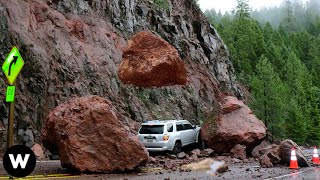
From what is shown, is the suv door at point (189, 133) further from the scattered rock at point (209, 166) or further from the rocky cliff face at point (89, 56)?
the rocky cliff face at point (89, 56)

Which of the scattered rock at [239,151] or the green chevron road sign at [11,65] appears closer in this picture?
the green chevron road sign at [11,65]

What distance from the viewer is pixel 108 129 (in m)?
11.9

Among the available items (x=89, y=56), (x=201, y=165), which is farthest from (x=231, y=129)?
(x=89, y=56)

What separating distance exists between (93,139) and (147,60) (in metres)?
17.4

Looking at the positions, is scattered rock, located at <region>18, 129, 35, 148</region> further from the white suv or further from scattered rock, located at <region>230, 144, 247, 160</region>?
scattered rock, located at <region>230, 144, 247, 160</region>

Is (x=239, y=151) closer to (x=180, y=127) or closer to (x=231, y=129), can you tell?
(x=231, y=129)

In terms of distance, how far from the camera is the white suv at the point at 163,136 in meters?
17.8

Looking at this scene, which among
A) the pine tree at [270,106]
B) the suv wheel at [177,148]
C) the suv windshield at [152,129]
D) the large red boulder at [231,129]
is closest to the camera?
the suv windshield at [152,129]

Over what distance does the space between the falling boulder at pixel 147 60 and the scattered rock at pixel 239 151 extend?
1106 centimetres

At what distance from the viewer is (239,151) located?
63.0ft

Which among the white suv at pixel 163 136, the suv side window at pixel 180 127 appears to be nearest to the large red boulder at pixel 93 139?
the white suv at pixel 163 136

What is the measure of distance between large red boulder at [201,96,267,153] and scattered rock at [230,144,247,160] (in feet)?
0.87

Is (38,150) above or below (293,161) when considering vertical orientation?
above

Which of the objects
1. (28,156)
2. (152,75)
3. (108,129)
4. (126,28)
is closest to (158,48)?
(152,75)
